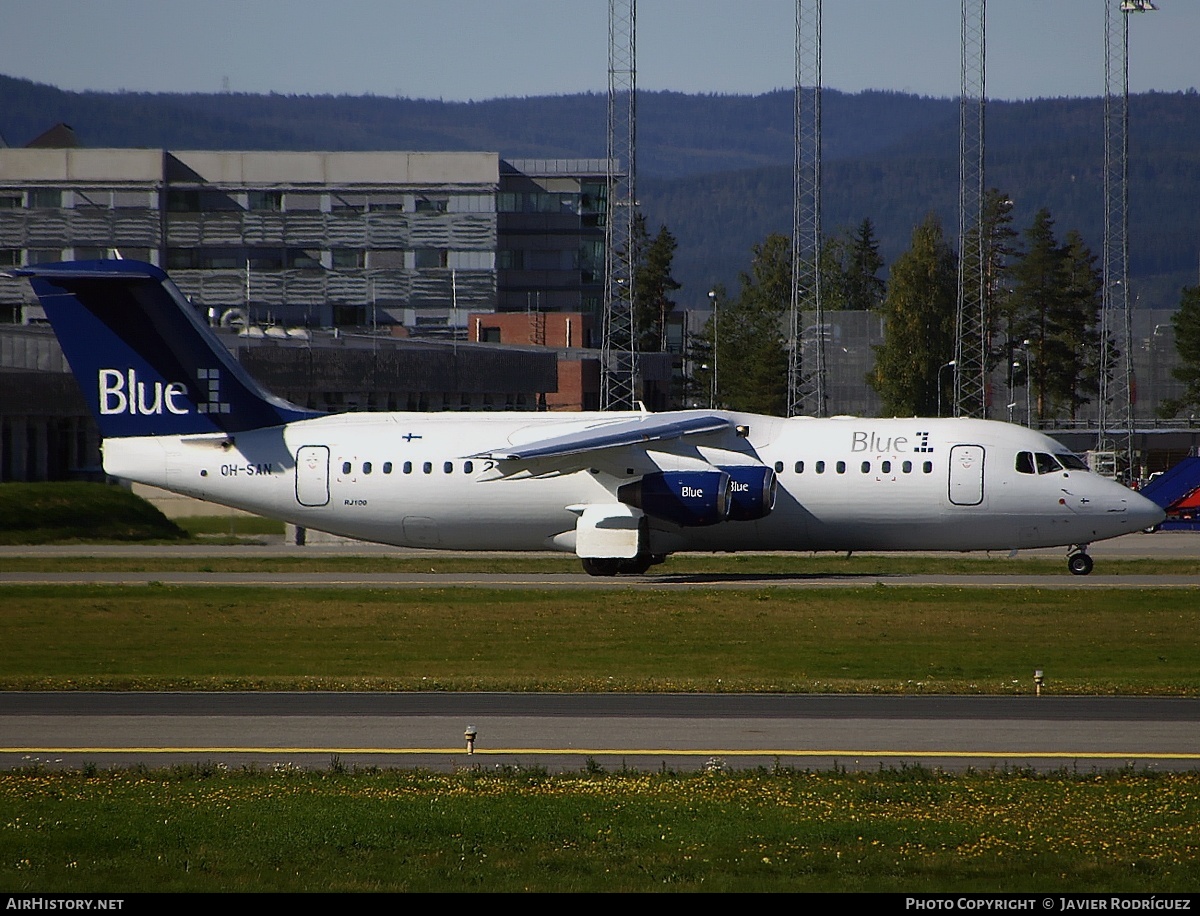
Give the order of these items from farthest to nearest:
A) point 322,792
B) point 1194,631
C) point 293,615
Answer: point 293,615 < point 1194,631 < point 322,792

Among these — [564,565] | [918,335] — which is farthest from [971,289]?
[564,565]

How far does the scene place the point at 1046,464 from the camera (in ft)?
122

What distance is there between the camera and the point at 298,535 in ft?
164

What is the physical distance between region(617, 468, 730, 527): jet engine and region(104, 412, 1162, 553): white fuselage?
0.60 metres

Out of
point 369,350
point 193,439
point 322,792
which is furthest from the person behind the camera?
point 369,350

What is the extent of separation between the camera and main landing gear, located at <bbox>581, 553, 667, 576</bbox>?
124ft

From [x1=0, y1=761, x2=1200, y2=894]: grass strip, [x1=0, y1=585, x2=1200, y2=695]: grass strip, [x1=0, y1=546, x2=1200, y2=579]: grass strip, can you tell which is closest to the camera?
[x1=0, y1=761, x2=1200, y2=894]: grass strip

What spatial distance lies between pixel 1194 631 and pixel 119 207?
11891 cm

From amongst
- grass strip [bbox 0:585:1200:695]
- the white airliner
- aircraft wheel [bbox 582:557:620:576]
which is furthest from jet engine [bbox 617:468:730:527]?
grass strip [bbox 0:585:1200:695]

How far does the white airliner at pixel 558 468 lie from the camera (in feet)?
121

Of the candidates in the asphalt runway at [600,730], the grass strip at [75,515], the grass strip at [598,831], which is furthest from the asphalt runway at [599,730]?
the grass strip at [75,515]

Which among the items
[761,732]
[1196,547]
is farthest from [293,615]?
[1196,547]

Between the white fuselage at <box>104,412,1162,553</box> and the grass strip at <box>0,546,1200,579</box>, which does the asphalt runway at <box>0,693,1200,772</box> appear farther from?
the grass strip at <box>0,546,1200,579</box>

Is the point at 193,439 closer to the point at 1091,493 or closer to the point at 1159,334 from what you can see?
the point at 1091,493
